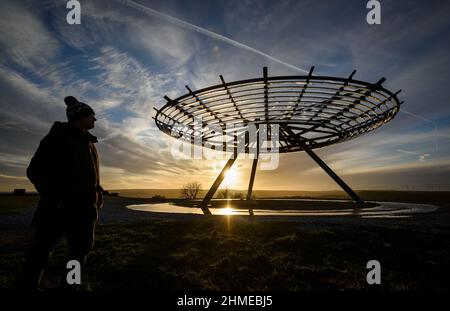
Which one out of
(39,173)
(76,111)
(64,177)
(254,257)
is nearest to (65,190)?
(64,177)

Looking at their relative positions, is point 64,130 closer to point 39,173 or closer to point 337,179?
point 39,173

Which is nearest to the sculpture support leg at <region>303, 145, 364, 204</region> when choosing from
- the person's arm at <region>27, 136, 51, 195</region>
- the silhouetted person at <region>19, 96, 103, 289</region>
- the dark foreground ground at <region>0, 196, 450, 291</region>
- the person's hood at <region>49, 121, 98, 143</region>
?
the dark foreground ground at <region>0, 196, 450, 291</region>

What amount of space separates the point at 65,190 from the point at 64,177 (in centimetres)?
16

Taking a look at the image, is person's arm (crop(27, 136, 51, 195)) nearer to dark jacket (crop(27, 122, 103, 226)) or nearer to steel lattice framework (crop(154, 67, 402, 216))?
dark jacket (crop(27, 122, 103, 226))

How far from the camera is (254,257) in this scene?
5.55 m

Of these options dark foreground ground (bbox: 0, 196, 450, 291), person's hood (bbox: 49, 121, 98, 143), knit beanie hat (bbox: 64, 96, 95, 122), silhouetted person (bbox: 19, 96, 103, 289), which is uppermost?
knit beanie hat (bbox: 64, 96, 95, 122)

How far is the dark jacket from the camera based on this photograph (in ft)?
10.5

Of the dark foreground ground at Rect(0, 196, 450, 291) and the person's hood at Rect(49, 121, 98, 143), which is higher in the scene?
the person's hood at Rect(49, 121, 98, 143)

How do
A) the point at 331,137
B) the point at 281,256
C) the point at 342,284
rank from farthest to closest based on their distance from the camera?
the point at 331,137 < the point at 281,256 < the point at 342,284

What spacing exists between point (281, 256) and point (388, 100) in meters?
10.5

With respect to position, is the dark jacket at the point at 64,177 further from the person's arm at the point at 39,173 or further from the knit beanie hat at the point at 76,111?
the knit beanie hat at the point at 76,111
